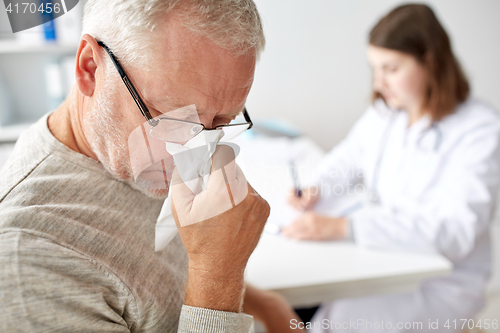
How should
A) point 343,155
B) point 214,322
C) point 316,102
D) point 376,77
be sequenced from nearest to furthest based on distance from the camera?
1. point 214,322
2. point 376,77
3. point 343,155
4. point 316,102

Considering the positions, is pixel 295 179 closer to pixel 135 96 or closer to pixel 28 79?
pixel 135 96

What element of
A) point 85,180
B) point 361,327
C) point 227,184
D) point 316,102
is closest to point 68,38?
point 316,102

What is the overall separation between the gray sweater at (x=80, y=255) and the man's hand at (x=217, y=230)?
0.09ft

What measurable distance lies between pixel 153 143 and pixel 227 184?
0.13m

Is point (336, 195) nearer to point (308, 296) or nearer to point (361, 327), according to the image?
point (361, 327)

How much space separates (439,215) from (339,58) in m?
1.30

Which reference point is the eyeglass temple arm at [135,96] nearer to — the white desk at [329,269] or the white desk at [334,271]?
the white desk at [329,269]

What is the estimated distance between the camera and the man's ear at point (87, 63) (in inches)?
22.0

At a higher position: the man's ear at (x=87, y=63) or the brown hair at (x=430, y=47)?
the man's ear at (x=87, y=63)

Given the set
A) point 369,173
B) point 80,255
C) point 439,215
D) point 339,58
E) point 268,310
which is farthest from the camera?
point 339,58

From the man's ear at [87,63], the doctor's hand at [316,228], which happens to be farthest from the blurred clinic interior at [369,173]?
the man's ear at [87,63]

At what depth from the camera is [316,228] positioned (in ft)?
3.35

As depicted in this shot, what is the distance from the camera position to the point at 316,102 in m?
2.09

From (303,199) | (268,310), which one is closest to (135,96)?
(268,310)
